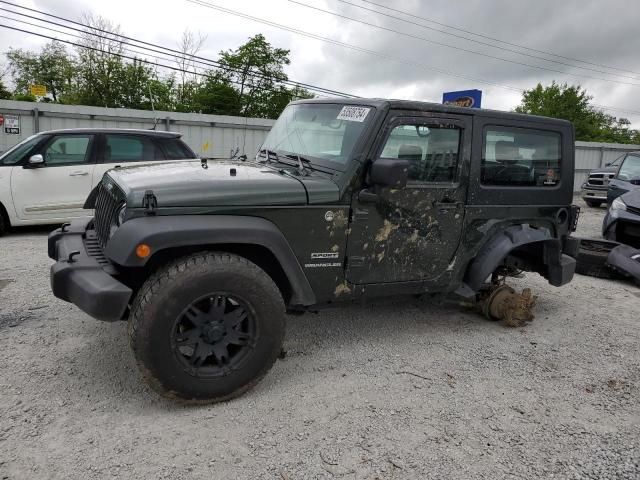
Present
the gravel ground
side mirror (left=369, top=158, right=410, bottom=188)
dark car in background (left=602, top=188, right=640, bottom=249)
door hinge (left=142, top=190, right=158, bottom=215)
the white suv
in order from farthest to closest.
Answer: the white suv → dark car in background (left=602, top=188, right=640, bottom=249) → side mirror (left=369, top=158, right=410, bottom=188) → door hinge (left=142, top=190, right=158, bottom=215) → the gravel ground

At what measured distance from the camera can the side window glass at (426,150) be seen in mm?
3469

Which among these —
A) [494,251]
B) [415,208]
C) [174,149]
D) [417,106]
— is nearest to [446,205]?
[415,208]

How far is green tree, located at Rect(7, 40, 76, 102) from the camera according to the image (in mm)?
36781

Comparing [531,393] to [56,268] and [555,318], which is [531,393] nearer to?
[555,318]

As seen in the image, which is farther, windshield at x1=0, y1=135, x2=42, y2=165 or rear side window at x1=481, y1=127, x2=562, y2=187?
windshield at x1=0, y1=135, x2=42, y2=165

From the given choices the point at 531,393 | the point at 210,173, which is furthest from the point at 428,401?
the point at 210,173

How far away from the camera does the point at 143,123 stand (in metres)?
12.5

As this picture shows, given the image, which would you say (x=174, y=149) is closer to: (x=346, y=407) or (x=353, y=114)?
(x=353, y=114)

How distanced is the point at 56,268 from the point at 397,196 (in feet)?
7.32

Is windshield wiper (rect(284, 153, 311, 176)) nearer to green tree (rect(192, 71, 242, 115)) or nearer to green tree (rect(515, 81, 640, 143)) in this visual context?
green tree (rect(192, 71, 242, 115))

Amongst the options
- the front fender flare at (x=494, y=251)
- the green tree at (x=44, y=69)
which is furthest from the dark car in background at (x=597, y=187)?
the green tree at (x=44, y=69)

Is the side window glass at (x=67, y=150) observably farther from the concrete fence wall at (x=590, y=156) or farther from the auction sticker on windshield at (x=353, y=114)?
the concrete fence wall at (x=590, y=156)

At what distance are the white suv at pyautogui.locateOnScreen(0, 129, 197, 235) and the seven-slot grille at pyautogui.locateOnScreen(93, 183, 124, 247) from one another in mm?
4268

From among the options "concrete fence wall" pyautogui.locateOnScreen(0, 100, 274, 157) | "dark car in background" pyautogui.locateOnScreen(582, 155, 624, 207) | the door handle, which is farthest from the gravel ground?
"dark car in background" pyautogui.locateOnScreen(582, 155, 624, 207)
